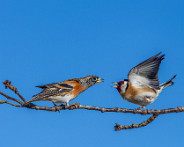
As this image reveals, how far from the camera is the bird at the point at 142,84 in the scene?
750 cm

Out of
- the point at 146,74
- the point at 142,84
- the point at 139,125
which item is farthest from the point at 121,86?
the point at 139,125

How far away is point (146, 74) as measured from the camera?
7.65 m

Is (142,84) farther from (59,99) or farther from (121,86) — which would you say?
(59,99)

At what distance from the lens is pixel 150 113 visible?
5035mm

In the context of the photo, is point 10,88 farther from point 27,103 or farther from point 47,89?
point 47,89

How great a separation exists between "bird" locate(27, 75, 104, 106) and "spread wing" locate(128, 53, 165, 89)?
148 cm

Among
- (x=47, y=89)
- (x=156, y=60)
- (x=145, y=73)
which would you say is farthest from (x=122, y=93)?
(x=47, y=89)

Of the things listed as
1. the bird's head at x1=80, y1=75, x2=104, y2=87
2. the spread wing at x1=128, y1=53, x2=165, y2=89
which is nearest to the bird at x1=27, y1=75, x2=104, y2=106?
the bird's head at x1=80, y1=75, x2=104, y2=87

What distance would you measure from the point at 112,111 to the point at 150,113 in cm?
86

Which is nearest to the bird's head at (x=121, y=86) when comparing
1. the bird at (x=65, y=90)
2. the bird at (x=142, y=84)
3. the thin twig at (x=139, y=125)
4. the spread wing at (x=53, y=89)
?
the bird at (x=142, y=84)

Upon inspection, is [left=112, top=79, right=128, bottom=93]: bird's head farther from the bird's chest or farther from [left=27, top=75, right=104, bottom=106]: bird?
the bird's chest

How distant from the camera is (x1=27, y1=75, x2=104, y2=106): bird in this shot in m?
7.68

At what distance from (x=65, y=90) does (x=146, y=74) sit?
2.74m

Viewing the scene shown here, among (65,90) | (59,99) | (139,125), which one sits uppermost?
(65,90)
